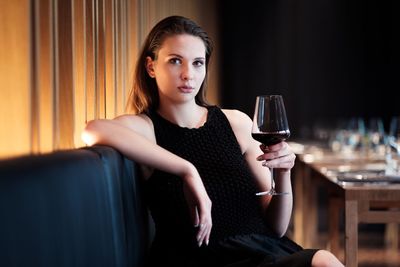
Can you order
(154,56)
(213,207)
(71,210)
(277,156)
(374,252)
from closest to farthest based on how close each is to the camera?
(71,210)
(277,156)
(213,207)
(154,56)
(374,252)

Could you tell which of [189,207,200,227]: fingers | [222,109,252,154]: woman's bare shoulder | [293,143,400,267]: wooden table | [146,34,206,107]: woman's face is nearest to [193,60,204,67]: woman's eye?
[146,34,206,107]: woman's face

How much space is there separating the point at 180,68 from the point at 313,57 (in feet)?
21.6

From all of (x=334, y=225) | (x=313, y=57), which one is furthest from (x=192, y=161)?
(x=313, y=57)

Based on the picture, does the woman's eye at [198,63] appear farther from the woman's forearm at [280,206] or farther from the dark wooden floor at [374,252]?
the dark wooden floor at [374,252]

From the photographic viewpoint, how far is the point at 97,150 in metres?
1.81

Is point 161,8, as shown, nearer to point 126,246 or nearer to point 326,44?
point 126,246

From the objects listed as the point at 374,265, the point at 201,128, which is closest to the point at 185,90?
the point at 201,128

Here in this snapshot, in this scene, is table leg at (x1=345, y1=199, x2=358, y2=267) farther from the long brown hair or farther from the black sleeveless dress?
the long brown hair

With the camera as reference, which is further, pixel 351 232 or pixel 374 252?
pixel 374 252

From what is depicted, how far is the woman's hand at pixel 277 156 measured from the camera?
80.8 inches

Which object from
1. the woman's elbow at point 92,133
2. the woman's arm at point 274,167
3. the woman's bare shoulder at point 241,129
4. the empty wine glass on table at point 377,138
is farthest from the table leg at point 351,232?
the empty wine glass on table at point 377,138

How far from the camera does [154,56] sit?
7.69ft

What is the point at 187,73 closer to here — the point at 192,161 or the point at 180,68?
the point at 180,68

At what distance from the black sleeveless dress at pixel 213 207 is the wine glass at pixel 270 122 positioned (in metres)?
0.16
